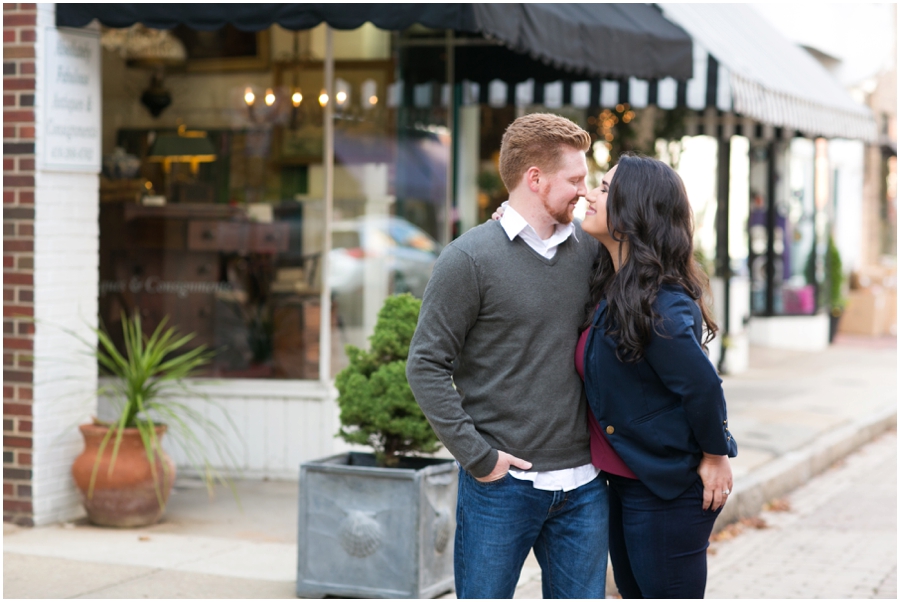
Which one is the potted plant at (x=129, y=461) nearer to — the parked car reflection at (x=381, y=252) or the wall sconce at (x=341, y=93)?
the parked car reflection at (x=381, y=252)

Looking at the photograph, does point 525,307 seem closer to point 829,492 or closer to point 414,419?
point 414,419

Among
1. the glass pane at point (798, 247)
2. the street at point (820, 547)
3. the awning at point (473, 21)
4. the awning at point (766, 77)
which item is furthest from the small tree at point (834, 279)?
the awning at point (473, 21)

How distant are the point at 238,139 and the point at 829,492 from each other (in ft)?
Answer: 16.0

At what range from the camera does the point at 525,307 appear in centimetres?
305

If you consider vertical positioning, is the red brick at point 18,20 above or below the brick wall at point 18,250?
above

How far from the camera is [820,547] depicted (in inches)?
256

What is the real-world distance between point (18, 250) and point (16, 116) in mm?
699

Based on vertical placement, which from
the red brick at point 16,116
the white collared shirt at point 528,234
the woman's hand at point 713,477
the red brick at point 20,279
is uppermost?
the red brick at point 16,116

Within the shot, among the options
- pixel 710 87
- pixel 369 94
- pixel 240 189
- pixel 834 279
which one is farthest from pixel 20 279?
pixel 834 279

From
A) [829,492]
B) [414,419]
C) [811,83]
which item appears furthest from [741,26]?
[414,419]

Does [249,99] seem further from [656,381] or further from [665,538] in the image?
[665,538]

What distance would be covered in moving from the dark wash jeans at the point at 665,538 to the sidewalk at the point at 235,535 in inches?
72.8

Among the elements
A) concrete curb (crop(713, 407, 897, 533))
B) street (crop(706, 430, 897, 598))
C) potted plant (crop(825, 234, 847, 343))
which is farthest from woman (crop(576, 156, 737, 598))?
potted plant (crop(825, 234, 847, 343))

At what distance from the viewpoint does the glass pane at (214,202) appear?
7391 millimetres
